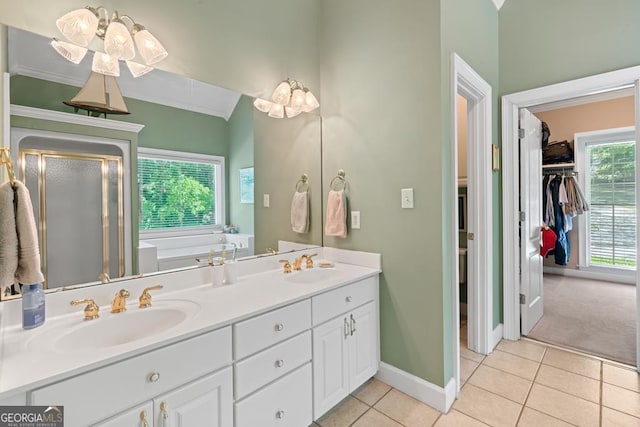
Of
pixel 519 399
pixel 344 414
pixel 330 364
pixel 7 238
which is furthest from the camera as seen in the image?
pixel 519 399

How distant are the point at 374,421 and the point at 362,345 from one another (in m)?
0.39

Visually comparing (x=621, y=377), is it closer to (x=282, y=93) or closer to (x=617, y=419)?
(x=617, y=419)

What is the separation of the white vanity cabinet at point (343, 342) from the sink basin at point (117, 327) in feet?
2.12

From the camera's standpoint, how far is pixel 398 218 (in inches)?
75.9

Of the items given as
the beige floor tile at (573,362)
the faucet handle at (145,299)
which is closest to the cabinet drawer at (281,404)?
the faucet handle at (145,299)

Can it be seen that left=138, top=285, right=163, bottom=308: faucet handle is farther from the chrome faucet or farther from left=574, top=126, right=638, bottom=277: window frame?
left=574, top=126, right=638, bottom=277: window frame

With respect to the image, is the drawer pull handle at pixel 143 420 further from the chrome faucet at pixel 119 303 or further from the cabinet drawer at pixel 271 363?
the chrome faucet at pixel 119 303

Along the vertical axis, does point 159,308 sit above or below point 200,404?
above

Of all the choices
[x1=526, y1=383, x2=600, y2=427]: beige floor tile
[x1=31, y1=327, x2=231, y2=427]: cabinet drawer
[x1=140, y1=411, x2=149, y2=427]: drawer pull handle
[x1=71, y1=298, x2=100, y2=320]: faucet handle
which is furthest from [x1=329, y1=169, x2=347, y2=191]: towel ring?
[x1=526, y1=383, x2=600, y2=427]: beige floor tile

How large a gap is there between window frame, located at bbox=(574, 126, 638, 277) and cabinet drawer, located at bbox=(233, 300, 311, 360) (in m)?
5.18

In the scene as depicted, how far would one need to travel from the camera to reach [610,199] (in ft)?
14.8

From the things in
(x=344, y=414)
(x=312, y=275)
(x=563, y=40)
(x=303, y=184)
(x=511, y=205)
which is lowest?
(x=344, y=414)

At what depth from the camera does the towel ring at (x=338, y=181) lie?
2213 millimetres

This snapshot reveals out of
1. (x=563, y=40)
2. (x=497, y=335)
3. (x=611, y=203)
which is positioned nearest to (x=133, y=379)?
(x=497, y=335)
